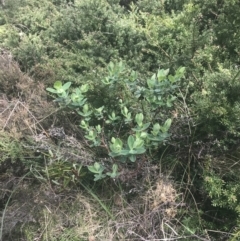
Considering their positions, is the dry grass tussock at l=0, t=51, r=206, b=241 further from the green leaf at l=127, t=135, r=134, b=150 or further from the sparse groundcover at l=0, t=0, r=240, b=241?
the green leaf at l=127, t=135, r=134, b=150

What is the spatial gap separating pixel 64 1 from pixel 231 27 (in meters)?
1.52

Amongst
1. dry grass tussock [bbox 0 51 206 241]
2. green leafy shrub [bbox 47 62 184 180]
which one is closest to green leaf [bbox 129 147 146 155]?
green leafy shrub [bbox 47 62 184 180]

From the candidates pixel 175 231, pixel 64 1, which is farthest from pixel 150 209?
pixel 64 1

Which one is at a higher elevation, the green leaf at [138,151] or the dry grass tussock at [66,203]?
the green leaf at [138,151]

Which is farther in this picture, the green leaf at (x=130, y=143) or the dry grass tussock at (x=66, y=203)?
the dry grass tussock at (x=66, y=203)

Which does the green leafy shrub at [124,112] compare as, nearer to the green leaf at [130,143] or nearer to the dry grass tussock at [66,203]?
the green leaf at [130,143]

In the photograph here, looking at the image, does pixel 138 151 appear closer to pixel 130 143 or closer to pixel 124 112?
pixel 130 143

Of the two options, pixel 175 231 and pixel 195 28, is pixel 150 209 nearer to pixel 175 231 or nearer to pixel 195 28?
pixel 175 231

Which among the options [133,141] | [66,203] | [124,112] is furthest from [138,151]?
[66,203]

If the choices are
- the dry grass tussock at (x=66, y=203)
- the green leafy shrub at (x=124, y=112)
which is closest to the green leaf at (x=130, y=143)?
the green leafy shrub at (x=124, y=112)

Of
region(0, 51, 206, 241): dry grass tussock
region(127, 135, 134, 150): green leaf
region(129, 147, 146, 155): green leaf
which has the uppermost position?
region(127, 135, 134, 150): green leaf

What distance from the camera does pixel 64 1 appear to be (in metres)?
2.81

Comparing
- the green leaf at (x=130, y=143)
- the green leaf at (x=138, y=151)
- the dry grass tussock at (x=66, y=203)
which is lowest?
the dry grass tussock at (x=66, y=203)

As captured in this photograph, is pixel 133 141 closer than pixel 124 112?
Yes
